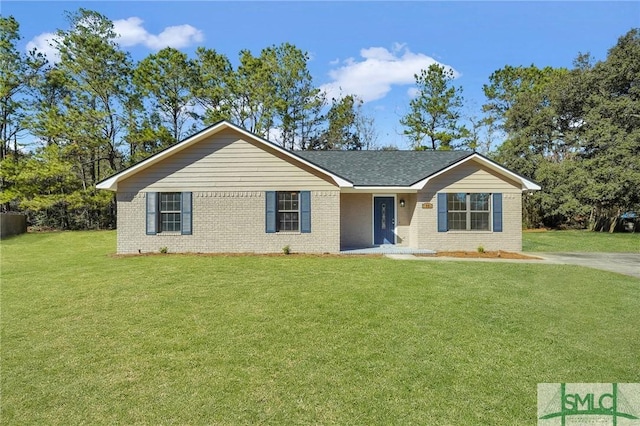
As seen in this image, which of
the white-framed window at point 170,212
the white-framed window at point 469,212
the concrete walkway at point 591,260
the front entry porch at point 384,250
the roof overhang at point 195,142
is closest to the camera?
the concrete walkway at point 591,260

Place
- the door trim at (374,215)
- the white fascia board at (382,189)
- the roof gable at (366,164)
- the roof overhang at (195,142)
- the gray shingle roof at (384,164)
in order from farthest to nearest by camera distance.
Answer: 1. the door trim at (374,215)
2. the gray shingle roof at (384,164)
3. the white fascia board at (382,189)
4. the roof gable at (366,164)
5. the roof overhang at (195,142)

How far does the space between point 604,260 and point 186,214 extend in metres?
15.5

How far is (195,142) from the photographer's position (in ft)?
42.7

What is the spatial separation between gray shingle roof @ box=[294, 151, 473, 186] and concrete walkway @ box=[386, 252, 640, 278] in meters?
3.55

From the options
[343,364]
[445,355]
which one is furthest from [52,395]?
[445,355]

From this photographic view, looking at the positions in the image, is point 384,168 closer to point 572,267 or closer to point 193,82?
point 572,267

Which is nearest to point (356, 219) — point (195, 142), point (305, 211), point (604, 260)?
point (305, 211)

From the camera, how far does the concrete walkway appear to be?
10440mm

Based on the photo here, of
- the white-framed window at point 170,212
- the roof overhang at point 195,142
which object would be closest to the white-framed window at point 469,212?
the roof overhang at point 195,142

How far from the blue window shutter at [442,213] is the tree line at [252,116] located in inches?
634

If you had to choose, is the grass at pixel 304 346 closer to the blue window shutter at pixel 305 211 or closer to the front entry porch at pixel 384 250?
the front entry porch at pixel 384 250

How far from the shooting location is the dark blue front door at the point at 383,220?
14852 millimetres

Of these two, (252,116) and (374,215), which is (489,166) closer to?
(374,215)

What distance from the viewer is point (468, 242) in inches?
540
